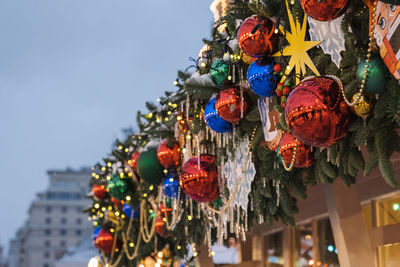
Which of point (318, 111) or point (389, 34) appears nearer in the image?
point (389, 34)

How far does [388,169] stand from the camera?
3.15 meters

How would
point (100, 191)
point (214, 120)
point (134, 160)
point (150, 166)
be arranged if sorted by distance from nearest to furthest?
point (214, 120) → point (150, 166) → point (134, 160) → point (100, 191)

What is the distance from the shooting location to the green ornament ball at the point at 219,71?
14.6ft

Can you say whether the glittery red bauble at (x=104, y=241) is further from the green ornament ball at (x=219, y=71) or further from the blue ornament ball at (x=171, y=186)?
the green ornament ball at (x=219, y=71)

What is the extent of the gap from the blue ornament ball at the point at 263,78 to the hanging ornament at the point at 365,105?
85 cm

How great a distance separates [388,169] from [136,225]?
4877 mm

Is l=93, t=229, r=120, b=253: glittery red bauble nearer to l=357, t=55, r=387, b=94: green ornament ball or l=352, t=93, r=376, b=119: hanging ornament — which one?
l=352, t=93, r=376, b=119: hanging ornament

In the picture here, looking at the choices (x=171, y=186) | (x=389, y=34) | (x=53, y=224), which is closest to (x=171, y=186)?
(x=171, y=186)

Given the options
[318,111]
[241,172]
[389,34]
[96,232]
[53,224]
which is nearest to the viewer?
[389,34]

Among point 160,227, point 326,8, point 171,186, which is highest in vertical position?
point 326,8

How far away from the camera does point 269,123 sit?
421cm

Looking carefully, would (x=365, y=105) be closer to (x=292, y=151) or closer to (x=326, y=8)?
(x=326, y=8)

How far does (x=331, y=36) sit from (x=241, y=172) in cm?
167

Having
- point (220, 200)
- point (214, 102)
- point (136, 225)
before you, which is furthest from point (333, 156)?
point (136, 225)
